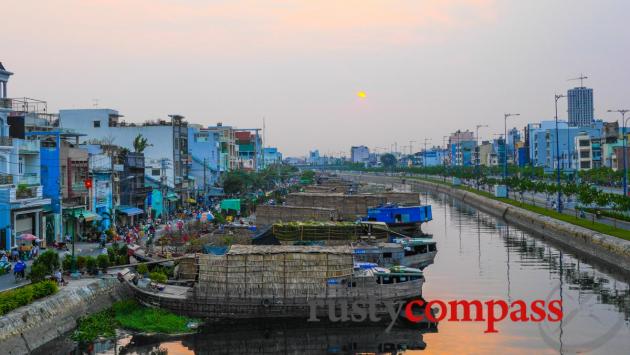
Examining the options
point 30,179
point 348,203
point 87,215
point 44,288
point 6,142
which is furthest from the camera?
point 348,203

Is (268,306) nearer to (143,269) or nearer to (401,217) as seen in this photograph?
(143,269)

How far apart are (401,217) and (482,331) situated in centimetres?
3098

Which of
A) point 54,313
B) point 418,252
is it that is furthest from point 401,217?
point 54,313

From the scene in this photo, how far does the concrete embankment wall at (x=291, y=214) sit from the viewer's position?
6181 cm

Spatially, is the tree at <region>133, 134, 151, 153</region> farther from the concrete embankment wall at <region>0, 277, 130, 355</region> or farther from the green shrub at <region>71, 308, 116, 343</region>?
the green shrub at <region>71, 308, 116, 343</region>

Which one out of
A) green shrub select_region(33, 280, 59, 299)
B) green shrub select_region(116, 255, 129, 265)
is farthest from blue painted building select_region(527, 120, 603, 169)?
green shrub select_region(33, 280, 59, 299)

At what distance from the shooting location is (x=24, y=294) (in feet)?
102

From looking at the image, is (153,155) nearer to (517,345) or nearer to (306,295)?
(306,295)

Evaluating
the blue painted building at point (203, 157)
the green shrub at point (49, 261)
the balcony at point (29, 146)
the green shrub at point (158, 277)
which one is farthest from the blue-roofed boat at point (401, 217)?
the blue painted building at point (203, 157)

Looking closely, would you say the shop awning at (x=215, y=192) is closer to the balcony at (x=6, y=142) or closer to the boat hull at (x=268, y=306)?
the balcony at (x=6, y=142)

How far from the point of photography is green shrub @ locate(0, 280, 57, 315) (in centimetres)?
2958

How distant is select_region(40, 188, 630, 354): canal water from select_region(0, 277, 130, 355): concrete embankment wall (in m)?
1.54

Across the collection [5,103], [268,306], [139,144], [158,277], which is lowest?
[268,306]

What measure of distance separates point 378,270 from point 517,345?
792 cm
